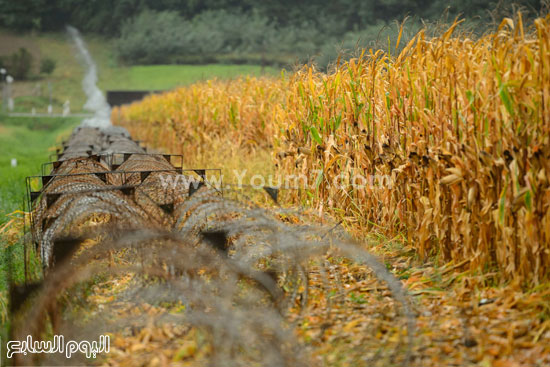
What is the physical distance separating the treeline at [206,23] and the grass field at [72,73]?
199 cm

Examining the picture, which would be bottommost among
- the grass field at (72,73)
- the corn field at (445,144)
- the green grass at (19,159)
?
the corn field at (445,144)

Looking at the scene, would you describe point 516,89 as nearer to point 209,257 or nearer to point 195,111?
point 209,257

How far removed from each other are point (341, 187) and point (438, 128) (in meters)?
1.44

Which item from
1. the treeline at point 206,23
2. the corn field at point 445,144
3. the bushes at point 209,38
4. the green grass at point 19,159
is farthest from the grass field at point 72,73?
the corn field at point 445,144

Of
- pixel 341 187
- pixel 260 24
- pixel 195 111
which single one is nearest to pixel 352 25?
pixel 260 24

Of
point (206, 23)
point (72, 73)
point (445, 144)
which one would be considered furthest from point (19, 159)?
point (72, 73)

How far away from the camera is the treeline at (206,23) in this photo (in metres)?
50.8

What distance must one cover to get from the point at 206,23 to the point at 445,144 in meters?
69.9

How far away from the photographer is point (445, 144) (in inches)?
165

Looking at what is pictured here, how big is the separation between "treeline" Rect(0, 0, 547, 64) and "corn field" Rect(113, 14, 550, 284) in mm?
29687

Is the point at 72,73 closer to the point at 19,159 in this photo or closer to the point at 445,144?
the point at 19,159

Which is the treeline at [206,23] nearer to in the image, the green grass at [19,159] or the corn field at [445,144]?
the green grass at [19,159]

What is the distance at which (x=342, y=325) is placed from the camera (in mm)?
3557

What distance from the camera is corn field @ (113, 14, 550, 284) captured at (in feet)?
11.6
